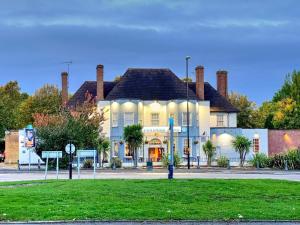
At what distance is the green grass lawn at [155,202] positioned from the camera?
15523mm

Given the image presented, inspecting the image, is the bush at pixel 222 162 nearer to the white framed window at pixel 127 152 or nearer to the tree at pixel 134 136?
the tree at pixel 134 136

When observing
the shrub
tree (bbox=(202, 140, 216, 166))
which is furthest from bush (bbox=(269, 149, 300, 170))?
tree (bbox=(202, 140, 216, 166))

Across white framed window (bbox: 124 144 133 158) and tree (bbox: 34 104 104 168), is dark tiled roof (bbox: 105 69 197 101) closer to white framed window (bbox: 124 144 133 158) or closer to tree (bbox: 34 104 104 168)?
white framed window (bbox: 124 144 133 158)

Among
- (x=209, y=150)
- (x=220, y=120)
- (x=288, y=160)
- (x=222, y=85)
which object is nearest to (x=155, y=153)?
(x=209, y=150)

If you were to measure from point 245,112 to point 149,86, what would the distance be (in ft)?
112

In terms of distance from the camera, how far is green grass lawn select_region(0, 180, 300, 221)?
50.9ft

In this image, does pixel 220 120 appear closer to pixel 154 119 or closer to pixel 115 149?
pixel 154 119

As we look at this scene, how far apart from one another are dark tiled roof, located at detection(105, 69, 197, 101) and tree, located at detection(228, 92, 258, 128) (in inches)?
1175

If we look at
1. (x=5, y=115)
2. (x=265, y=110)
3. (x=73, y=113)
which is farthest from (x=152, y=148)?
(x=265, y=110)

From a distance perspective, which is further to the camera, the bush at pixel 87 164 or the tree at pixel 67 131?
the bush at pixel 87 164

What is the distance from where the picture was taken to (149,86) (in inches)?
2734

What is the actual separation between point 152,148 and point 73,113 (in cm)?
1522

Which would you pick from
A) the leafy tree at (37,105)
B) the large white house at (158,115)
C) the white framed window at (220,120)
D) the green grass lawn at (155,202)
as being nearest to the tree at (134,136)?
the large white house at (158,115)

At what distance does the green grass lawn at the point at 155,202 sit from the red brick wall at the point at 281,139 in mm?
47313
